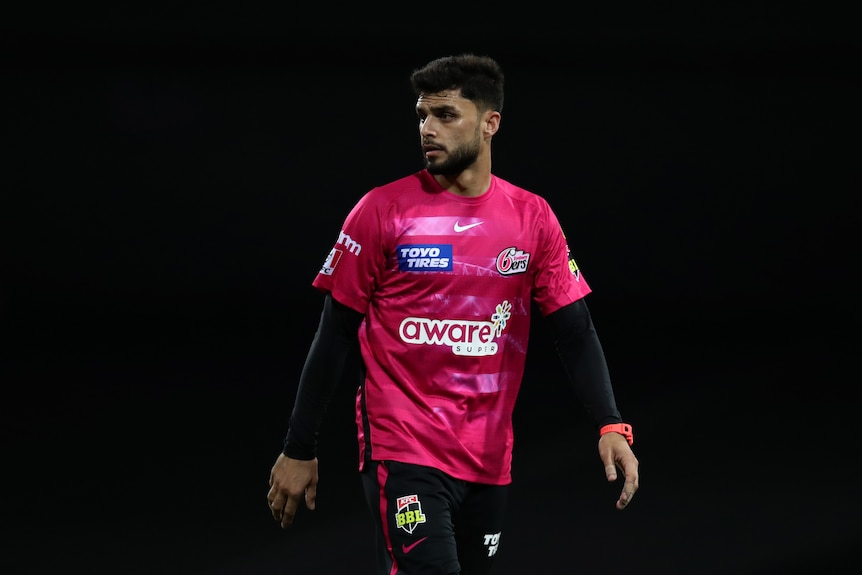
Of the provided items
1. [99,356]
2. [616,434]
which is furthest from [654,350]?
[616,434]

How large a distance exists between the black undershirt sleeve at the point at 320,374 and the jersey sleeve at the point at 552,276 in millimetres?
544

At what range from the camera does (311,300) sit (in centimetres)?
989

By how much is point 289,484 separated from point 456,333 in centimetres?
59

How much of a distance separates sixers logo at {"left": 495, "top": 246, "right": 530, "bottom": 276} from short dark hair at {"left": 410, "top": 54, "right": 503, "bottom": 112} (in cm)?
39

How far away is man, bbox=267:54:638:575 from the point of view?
2.93 m

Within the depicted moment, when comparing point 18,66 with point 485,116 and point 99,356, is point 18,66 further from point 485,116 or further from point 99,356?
point 485,116

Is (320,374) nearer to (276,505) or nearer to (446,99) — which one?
(276,505)

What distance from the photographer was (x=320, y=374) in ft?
9.71

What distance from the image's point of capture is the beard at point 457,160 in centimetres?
302

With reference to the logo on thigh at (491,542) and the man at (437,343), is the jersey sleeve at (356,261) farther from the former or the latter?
the logo on thigh at (491,542)

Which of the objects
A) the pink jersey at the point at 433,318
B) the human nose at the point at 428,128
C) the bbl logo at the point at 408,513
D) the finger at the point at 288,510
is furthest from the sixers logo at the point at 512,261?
the finger at the point at 288,510

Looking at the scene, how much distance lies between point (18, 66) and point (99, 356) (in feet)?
11.1

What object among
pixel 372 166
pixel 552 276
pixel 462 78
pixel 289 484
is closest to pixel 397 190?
pixel 462 78

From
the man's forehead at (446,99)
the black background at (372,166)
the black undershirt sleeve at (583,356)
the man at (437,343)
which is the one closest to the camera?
the man at (437,343)
